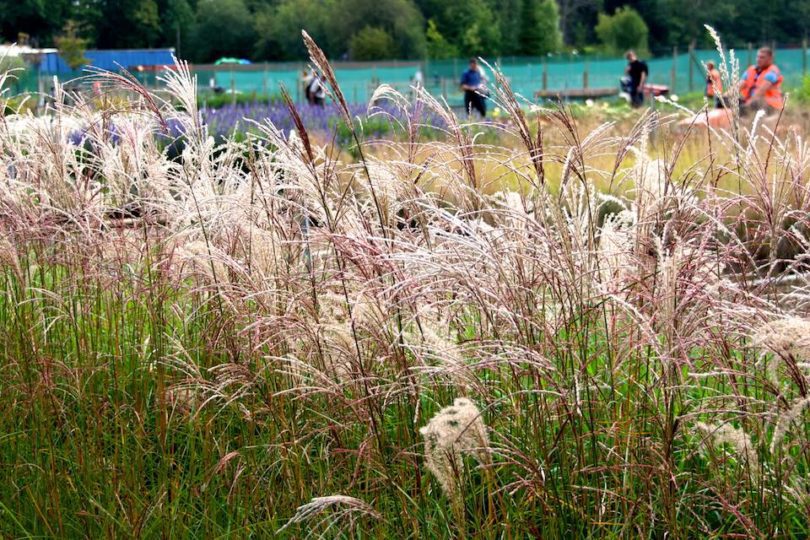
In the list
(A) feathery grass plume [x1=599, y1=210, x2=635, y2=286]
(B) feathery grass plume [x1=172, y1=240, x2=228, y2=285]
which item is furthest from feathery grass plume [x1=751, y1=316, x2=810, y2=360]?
(B) feathery grass plume [x1=172, y1=240, x2=228, y2=285]

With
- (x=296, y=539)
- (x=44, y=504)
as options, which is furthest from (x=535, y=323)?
(x=44, y=504)

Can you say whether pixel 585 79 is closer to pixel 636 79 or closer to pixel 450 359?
pixel 636 79

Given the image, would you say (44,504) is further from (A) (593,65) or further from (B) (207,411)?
(A) (593,65)

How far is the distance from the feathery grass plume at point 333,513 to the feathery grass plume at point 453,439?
178mm

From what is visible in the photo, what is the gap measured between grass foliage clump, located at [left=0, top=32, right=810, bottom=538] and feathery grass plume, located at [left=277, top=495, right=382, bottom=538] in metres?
0.02

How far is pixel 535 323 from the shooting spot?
2293mm

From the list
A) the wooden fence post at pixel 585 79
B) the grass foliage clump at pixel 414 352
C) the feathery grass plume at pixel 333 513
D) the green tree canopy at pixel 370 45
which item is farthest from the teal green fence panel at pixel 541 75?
the feathery grass plume at pixel 333 513

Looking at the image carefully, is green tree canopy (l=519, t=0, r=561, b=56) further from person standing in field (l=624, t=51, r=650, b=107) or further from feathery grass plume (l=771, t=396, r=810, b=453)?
feathery grass plume (l=771, t=396, r=810, b=453)

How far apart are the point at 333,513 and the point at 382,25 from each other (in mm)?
68576

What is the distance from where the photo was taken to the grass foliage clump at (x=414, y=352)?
7.62 ft

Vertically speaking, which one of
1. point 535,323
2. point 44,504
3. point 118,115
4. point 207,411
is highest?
point 118,115

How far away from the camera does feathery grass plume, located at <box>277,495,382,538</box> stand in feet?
6.84

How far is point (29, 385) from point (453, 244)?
1.51 meters

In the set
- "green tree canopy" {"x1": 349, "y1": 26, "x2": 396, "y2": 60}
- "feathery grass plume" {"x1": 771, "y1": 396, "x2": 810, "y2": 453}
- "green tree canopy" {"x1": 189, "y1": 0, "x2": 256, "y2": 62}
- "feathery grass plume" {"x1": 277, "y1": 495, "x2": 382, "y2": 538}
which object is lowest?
"feathery grass plume" {"x1": 277, "y1": 495, "x2": 382, "y2": 538}
